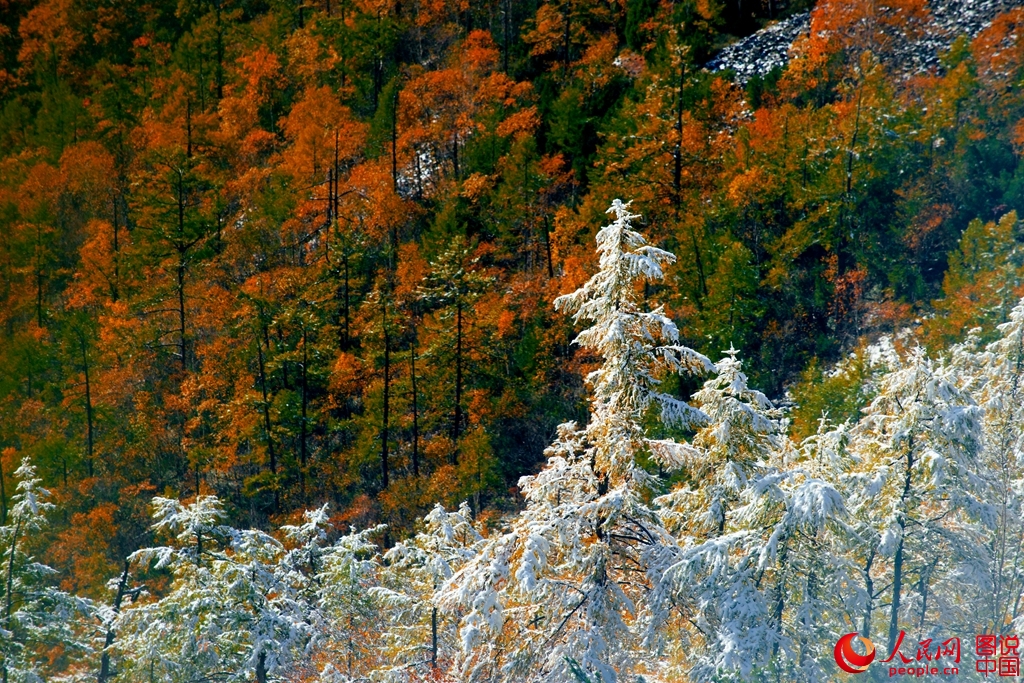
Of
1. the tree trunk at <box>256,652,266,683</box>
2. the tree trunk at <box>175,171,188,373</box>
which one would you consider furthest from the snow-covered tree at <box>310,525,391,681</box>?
the tree trunk at <box>175,171,188,373</box>

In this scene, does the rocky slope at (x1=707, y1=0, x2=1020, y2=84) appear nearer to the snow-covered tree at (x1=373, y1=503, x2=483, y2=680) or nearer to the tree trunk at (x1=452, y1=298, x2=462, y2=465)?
the tree trunk at (x1=452, y1=298, x2=462, y2=465)

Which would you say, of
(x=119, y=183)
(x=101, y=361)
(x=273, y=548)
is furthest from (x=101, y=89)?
(x=273, y=548)

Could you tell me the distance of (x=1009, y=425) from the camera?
17844mm

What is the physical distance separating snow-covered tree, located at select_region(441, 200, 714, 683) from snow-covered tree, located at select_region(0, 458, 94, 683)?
13.4 m

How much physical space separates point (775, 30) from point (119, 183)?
38.6 meters

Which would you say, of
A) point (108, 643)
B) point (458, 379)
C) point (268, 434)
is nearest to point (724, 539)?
point (108, 643)

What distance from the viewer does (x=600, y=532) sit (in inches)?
482

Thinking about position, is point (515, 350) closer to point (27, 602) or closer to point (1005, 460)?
point (27, 602)

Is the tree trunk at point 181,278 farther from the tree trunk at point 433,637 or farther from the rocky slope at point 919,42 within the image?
the rocky slope at point 919,42

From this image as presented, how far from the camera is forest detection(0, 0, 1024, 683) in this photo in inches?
490

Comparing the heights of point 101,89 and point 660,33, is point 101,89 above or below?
above

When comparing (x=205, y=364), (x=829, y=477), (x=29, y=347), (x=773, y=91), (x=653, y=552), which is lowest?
(x=653, y=552)

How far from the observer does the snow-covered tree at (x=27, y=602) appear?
68.2ft

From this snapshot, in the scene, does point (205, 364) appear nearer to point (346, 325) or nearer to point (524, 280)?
point (346, 325)
